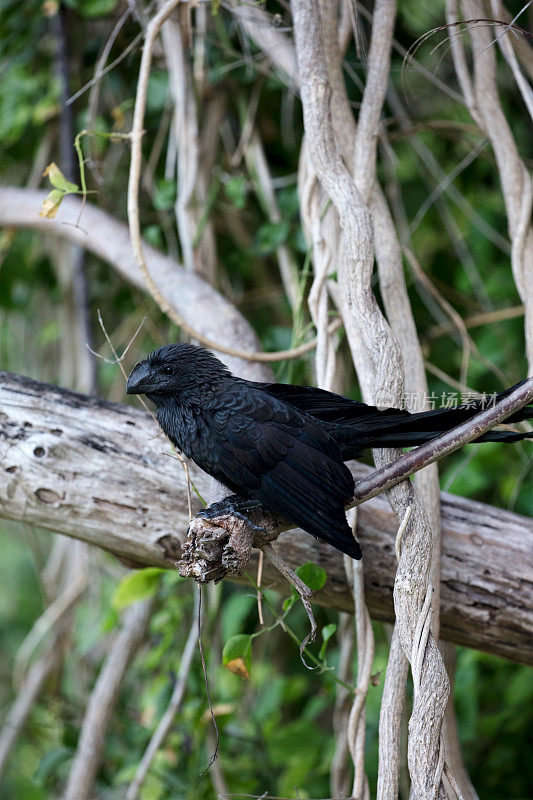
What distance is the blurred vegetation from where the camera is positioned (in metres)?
2.10

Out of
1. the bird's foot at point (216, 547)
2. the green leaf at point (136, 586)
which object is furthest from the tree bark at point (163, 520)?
the bird's foot at point (216, 547)

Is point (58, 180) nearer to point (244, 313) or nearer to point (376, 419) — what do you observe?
point (376, 419)

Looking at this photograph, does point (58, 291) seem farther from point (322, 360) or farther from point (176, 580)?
point (322, 360)

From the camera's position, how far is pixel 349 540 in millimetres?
1166

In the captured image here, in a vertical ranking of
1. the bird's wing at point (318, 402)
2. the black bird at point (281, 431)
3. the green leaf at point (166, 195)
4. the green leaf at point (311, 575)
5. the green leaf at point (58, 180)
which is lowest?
the green leaf at point (311, 575)

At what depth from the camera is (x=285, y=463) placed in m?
1.22

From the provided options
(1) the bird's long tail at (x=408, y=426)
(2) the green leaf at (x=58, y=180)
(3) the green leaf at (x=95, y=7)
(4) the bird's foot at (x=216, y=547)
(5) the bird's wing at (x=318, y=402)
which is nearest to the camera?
(4) the bird's foot at (x=216, y=547)

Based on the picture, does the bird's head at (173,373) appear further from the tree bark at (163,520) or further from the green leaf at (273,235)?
the green leaf at (273,235)

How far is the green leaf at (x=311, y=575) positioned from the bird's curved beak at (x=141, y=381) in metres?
0.43

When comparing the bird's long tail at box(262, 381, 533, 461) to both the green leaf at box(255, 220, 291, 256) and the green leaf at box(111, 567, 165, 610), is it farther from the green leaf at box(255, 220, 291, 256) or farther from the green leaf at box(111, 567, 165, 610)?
the green leaf at box(255, 220, 291, 256)

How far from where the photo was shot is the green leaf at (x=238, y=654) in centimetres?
128

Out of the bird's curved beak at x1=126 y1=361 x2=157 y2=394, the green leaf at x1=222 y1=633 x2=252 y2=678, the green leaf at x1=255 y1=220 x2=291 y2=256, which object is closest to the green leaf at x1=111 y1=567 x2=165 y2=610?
the green leaf at x1=222 y1=633 x2=252 y2=678

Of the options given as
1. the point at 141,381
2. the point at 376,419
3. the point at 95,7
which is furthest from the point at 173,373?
the point at 95,7

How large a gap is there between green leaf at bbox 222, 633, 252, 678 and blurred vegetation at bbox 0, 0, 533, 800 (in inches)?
23.6
